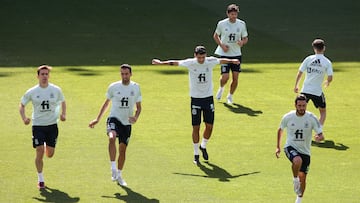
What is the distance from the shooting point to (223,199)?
16.5 m

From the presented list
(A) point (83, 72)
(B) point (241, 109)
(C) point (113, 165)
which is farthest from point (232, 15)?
(C) point (113, 165)

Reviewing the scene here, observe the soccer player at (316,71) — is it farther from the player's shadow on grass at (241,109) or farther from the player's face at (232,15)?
the player's face at (232,15)

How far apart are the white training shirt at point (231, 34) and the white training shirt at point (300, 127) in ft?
24.3

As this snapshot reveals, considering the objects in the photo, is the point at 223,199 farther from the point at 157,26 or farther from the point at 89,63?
the point at 157,26

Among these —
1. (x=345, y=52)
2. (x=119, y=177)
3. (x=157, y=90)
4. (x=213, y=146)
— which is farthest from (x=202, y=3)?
(x=119, y=177)

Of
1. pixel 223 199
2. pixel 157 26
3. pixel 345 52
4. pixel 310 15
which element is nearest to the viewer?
pixel 223 199

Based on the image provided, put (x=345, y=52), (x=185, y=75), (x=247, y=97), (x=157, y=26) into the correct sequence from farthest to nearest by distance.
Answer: (x=157, y=26), (x=345, y=52), (x=185, y=75), (x=247, y=97)

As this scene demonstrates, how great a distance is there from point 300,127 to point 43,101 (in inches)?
173

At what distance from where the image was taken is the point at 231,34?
2327 cm

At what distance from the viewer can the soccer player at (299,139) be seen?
626 inches

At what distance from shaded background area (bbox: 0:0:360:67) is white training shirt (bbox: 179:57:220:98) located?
938cm

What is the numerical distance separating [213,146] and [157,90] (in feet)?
17.3

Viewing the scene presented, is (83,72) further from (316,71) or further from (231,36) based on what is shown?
(316,71)

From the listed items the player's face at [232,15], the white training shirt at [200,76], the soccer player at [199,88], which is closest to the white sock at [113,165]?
the soccer player at [199,88]
